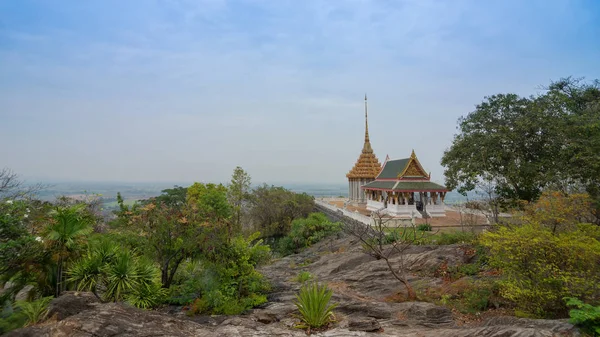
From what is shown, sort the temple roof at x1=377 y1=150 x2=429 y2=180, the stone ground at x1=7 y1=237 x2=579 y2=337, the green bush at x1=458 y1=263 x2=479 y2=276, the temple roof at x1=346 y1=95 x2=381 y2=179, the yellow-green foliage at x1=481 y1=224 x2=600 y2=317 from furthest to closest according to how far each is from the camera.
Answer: the temple roof at x1=346 y1=95 x2=381 y2=179 < the temple roof at x1=377 y1=150 x2=429 y2=180 < the green bush at x1=458 y1=263 x2=479 y2=276 < the yellow-green foliage at x1=481 y1=224 x2=600 y2=317 < the stone ground at x1=7 y1=237 x2=579 y2=337

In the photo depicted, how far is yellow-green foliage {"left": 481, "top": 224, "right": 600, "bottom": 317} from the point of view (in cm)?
688

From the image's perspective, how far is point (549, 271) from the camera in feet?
23.8

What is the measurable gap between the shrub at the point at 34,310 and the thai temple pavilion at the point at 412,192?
24.8 meters

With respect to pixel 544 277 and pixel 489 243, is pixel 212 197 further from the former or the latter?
pixel 544 277

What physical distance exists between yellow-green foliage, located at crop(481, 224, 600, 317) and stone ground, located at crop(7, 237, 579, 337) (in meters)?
0.78

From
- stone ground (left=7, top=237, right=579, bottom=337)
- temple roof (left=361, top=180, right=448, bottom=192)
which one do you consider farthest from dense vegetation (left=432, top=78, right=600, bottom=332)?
temple roof (left=361, top=180, right=448, bottom=192)

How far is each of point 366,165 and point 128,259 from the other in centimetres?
3540

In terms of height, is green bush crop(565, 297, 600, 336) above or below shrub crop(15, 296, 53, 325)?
above

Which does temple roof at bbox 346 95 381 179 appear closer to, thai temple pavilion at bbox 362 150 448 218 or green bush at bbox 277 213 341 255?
thai temple pavilion at bbox 362 150 448 218

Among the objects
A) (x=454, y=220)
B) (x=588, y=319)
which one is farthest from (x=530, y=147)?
(x=588, y=319)

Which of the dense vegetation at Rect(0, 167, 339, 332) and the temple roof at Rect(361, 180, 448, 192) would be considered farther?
the temple roof at Rect(361, 180, 448, 192)

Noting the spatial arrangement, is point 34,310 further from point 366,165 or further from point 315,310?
point 366,165

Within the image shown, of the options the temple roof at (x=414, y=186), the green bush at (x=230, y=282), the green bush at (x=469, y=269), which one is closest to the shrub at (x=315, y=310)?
the green bush at (x=230, y=282)

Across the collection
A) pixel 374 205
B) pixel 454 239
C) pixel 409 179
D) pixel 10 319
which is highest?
pixel 409 179
